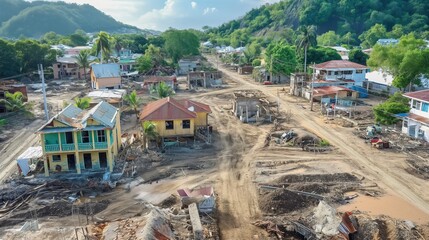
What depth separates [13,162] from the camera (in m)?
32.5

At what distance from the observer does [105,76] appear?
60875 mm

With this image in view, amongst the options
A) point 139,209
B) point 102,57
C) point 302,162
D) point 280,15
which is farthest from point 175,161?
point 280,15

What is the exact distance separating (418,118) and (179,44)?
66360mm

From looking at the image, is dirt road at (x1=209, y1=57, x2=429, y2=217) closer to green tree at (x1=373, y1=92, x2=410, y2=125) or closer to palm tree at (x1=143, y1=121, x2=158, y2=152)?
green tree at (x1=373, y1=92, x2=410, y2=125)

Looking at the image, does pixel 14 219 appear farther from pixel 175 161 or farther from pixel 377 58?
pixel 377 58

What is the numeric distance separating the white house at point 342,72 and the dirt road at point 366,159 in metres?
13.8

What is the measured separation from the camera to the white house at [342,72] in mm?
61219

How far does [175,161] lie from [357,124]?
21899 millimetres

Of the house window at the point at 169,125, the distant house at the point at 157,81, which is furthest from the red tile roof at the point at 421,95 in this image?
the distant house at the point at 157,81

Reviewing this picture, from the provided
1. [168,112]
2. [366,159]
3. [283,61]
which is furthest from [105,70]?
[366,159]

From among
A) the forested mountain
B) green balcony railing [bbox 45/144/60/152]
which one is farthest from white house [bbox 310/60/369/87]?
the forested mountain

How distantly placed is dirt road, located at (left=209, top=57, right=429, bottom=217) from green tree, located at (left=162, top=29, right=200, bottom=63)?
162ft

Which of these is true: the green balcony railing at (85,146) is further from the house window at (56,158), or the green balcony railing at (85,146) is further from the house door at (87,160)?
the house window at (56,158)

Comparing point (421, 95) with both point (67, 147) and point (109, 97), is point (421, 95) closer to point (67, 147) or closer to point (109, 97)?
point (67, 147)
